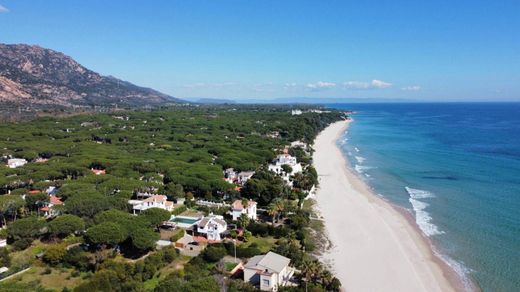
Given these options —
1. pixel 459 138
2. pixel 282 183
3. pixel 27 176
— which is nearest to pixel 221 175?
pixel 282 183

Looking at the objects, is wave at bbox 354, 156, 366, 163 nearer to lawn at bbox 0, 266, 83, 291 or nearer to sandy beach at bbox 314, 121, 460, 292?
sandy beach at bbox 314, 121, 460, 292

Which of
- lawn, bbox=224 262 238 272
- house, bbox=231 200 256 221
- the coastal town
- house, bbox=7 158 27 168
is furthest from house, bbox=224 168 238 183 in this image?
house, bbox=7 158 27 168

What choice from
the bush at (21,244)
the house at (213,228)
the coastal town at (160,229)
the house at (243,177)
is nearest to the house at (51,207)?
the coastal town at (160,229)

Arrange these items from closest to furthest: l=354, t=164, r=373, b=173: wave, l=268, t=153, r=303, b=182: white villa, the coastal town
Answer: the coastal town, l=268, t=153, r=303, b=182: white villa, l=354, t=164, r=373, b=173: wave

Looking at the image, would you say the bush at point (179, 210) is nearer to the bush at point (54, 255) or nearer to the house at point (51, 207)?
the house at point (51, 207)

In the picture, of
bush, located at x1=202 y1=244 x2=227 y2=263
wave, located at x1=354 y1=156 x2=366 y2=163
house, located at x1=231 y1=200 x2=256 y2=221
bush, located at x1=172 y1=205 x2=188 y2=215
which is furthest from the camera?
wave, located at x1=354 y1=156 x2=366 y2=163
